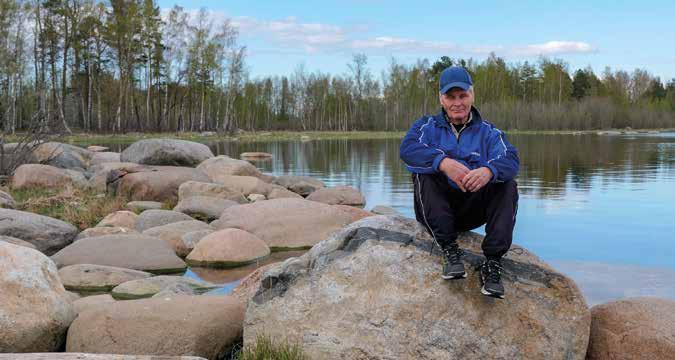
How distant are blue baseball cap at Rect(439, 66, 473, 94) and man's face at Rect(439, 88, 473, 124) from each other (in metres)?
0.04

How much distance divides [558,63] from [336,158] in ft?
224

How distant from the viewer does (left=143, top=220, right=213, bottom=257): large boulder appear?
9859 millimetres

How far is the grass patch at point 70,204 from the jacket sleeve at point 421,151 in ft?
28.4

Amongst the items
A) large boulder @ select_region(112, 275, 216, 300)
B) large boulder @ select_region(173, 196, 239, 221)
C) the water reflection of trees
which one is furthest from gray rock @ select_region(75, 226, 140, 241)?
the water reflection of trees

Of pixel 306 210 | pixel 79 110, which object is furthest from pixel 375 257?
pixel 79 110

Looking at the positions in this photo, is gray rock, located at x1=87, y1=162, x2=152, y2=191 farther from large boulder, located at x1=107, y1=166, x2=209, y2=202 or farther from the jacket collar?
the jacket collar

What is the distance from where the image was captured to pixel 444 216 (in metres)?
4.27

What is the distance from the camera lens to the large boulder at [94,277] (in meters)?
7.82

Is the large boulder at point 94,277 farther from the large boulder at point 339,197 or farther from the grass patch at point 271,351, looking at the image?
the large boulder at point 339,197

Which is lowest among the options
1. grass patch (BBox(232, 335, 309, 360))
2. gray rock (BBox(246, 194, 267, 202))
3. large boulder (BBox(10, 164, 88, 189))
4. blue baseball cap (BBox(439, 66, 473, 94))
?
gray rock (BBox(246, 194, 267, 202))

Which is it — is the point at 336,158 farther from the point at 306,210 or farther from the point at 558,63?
the point at 558,63

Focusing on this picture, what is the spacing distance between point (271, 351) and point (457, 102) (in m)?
2.09

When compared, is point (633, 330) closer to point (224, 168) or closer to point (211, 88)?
point (224, 168)

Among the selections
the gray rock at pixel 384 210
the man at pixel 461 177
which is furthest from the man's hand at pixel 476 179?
the gray rock at pixel 384 210
